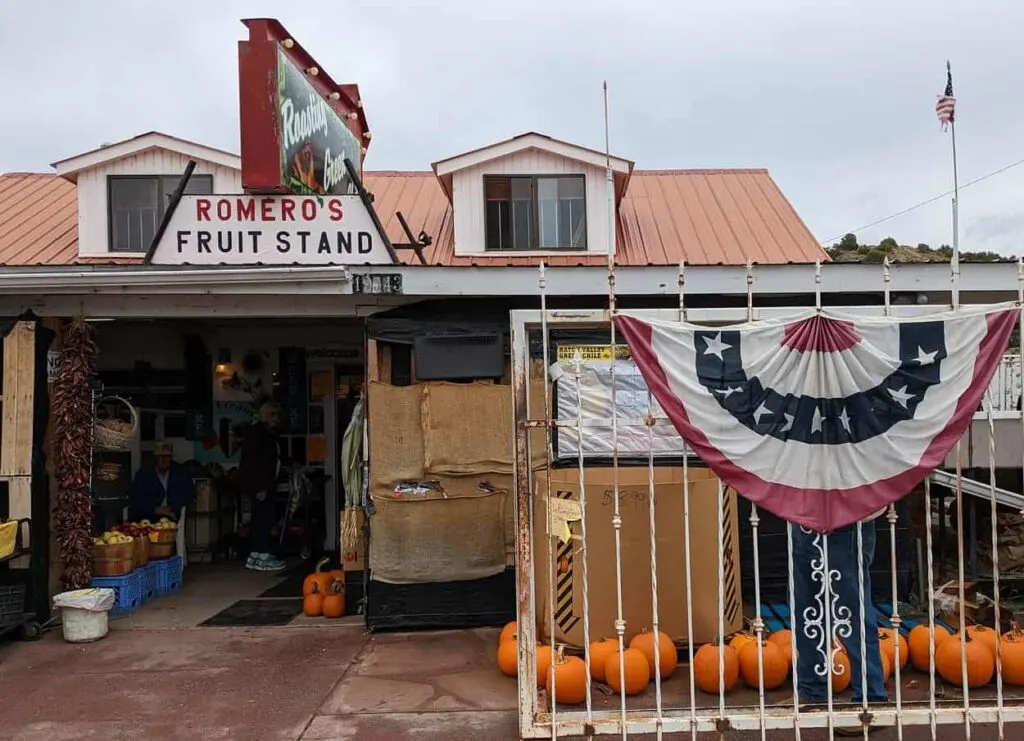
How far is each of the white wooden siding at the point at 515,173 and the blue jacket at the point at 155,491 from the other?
4358 mm

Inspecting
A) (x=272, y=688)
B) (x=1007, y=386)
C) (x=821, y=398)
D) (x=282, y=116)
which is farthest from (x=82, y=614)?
(x=1007, y=386)

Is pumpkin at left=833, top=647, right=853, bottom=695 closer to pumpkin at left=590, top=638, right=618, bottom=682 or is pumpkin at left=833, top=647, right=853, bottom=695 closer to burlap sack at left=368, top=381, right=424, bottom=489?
pumpkin at left=590, top=638, right=618, bottom=682

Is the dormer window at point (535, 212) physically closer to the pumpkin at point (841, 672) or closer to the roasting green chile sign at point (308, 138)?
the roasting green chile sign at point (308, 138)

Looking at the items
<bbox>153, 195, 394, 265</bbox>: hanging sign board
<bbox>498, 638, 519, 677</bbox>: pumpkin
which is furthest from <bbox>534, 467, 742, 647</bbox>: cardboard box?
<bbox>153, 195, 394, 265</bbox>: hanging sign board

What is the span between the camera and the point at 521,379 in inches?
169

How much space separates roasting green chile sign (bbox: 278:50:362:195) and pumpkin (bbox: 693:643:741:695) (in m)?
5.52

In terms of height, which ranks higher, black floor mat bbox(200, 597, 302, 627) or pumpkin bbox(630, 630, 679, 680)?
pumpkin bbox(630, 630, 679, 680)

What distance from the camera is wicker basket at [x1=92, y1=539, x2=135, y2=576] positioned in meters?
7.62

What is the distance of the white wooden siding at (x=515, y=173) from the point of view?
34.2ft

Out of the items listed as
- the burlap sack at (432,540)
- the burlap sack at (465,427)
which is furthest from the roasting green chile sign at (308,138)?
the burlap sack at (432,540)

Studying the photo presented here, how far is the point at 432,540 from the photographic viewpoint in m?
6.99

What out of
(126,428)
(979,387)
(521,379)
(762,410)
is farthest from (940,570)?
(126,428)

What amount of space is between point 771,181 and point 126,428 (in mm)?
10112

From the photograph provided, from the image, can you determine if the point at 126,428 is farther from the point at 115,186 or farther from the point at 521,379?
the point at 521,379
